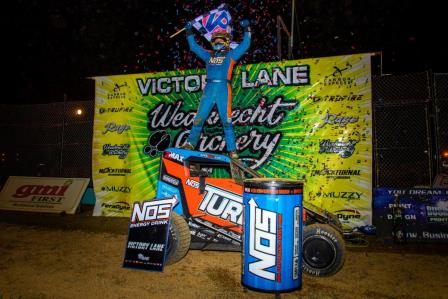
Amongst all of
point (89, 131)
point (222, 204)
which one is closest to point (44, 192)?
point (89, 131)

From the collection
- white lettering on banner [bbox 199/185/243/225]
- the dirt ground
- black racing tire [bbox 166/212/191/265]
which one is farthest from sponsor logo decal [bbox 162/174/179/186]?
the dirt ground

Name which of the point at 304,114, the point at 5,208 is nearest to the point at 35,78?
the point at 5,208

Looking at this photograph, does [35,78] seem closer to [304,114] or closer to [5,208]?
[5,208]

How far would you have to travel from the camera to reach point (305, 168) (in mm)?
7098

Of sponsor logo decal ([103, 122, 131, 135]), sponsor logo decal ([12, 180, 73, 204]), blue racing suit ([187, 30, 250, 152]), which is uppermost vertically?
blue racing suit ([187, 30, 250, 152])

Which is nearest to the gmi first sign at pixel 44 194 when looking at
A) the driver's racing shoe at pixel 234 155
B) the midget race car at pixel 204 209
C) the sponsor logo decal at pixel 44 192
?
the sponsor logo decal at pixel 44 192

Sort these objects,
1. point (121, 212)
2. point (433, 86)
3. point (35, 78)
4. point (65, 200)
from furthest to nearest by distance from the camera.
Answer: point (35, 78) → point (65, 200) → point (121, 212) → point (433, 86)

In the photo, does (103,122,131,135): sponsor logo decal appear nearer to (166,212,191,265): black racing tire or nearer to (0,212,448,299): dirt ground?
(0,212,448,299): dirt ground

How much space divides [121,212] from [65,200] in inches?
75.1

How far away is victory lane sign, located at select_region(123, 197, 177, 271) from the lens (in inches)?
171

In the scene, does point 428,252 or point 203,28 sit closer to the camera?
point 428,252

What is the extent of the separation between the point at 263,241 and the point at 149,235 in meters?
1.69

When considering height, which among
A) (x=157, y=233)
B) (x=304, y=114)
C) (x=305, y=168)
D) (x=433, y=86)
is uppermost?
(x=433, y=86)

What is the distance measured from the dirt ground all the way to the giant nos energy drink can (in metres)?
0.44
